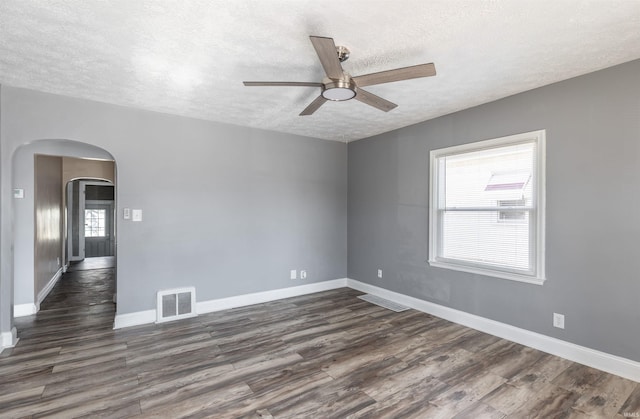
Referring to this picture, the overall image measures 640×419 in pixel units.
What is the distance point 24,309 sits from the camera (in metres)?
4.02

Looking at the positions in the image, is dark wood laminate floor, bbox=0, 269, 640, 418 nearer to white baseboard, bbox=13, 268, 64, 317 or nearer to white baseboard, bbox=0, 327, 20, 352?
white baseboard, bbox=0, 327, 20, 352

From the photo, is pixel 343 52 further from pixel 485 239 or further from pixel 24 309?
pixel 24 309

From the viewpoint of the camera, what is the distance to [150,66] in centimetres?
261

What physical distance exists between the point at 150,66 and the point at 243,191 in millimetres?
2116

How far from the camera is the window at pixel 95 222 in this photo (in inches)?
369

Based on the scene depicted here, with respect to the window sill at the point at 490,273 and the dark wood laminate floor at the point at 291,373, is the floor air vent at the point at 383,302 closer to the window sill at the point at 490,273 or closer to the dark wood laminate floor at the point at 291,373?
the dark wood laminate floor at the point at 291,373

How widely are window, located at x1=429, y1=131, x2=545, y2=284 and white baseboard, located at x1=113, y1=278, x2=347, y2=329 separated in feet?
6.27

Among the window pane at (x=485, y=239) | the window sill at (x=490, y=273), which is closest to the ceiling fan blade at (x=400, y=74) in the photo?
the window pane at (x=485, y=239)

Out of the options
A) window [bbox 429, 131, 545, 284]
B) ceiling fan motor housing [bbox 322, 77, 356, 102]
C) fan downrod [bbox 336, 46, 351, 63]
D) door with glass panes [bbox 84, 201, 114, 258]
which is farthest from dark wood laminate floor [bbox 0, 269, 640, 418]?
door with glass panes [bbox 84, 201, 114, 258]

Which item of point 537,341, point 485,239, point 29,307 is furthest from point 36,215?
point 537,341

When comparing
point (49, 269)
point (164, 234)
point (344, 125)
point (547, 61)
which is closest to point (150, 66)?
point (164, 234)

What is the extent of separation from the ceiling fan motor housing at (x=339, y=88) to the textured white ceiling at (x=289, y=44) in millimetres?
259

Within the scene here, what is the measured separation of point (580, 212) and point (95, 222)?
1153 cm

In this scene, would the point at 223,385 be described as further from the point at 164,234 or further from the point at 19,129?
the point at 19,129
